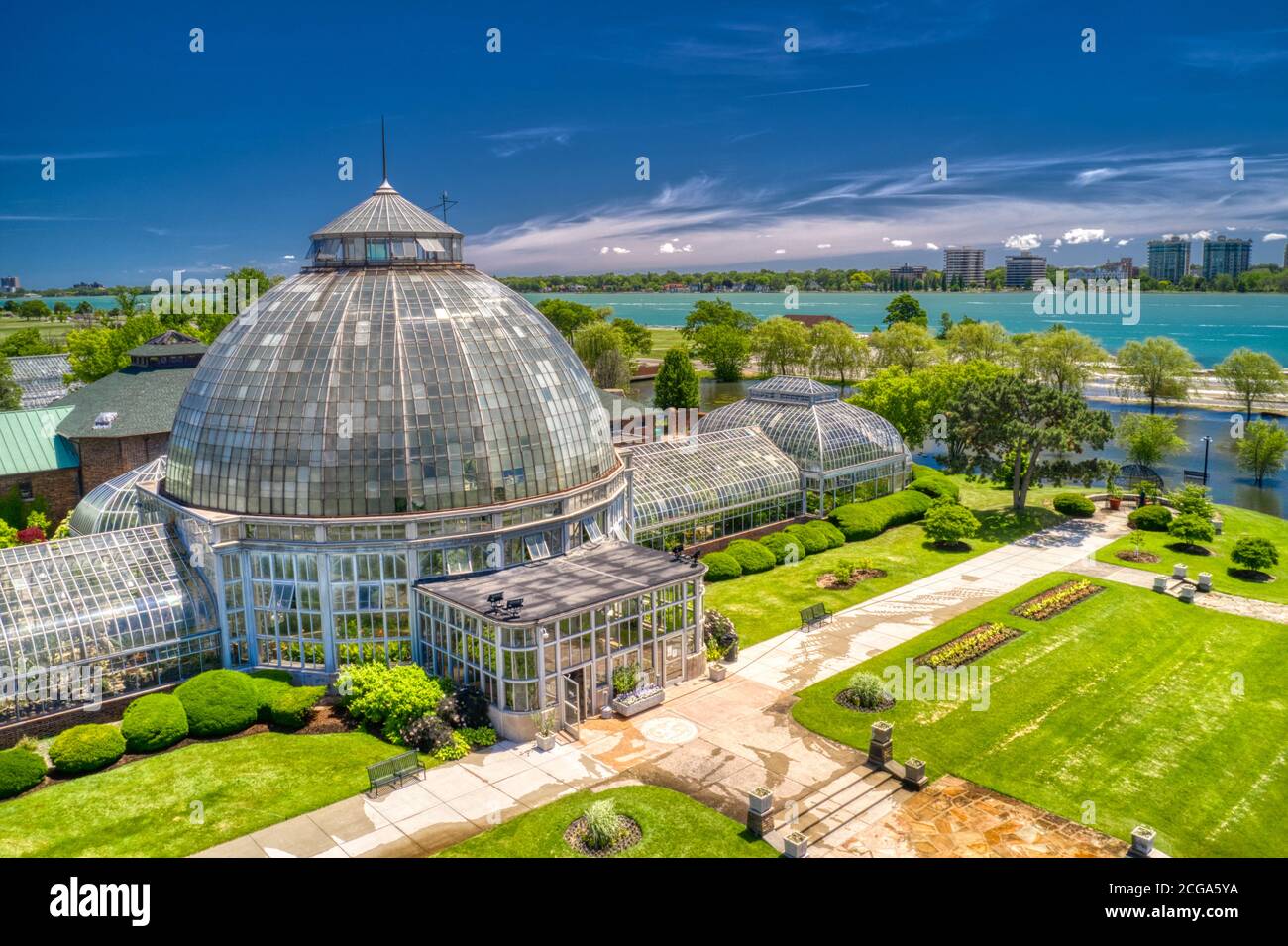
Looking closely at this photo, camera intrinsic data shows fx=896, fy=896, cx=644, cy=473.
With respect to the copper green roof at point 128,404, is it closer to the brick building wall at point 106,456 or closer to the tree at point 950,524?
the brick building wall at point 106,456

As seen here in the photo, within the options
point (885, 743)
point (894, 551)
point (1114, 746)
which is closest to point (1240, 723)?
point (1114, 746)

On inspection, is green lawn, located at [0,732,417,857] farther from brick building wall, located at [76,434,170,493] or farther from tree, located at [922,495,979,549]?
brick building wall, located at [76,434,170,493]

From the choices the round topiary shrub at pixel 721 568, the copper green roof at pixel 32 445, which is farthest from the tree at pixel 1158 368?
the copper green roof at pixel 32 445

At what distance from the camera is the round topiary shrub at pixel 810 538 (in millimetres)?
64250

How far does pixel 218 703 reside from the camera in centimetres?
3806

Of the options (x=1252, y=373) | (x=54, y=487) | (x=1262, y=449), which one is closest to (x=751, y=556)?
(x=54, y=487)

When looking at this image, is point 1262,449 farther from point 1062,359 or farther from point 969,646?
point 969,646

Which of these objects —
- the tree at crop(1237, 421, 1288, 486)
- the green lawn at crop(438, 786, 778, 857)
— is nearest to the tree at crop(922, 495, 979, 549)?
the green lawn at crop(438, 786, 778, 857)

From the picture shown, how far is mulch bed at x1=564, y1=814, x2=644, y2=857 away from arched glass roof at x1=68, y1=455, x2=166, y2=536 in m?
32.0

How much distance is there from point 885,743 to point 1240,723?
17.0 meters

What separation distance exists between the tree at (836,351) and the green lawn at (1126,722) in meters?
91.6

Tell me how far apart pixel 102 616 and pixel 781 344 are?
12142 cm

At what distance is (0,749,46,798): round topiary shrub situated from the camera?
108 feet

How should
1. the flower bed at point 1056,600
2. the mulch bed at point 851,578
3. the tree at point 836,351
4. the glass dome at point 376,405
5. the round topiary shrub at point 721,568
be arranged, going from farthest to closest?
the tree at point 836,351, the round topiary shrub at point 721,568, the mulch bed at point 851,578, the flower bed at point 1056,600, the glass dome at point 376,405
